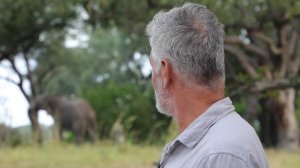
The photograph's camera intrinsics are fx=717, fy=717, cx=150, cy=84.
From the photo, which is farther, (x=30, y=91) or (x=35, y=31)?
(x=30, y=91)

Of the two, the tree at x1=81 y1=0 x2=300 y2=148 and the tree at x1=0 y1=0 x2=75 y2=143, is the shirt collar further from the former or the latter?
the tree at x1=0 y1=0 x2=75 y2=143

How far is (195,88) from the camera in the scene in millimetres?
2453

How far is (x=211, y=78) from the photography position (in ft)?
8.02

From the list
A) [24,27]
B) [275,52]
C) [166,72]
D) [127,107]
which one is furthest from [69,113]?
[166,72]

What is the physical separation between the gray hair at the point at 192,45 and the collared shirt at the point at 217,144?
0.37ft

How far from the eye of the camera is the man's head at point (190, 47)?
241 cm

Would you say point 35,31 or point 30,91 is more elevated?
point 35,31

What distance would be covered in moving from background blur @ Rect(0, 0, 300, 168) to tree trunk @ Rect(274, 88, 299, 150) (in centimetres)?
3

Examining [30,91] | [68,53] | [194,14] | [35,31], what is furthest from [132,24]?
[194,14]

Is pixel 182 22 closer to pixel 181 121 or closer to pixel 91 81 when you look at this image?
pixel 181 121

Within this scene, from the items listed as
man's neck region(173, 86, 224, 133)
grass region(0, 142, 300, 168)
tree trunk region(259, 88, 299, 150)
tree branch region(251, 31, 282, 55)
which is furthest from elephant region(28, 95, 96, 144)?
man's neck region(173, 86, 224, 133)

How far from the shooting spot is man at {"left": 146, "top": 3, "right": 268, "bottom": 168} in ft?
7.66

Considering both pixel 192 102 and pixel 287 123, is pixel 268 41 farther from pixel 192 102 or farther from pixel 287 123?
pixel 192 102

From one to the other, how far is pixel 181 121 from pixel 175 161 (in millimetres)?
158
